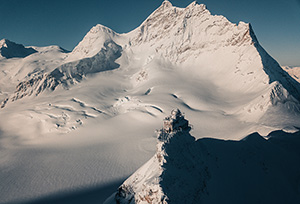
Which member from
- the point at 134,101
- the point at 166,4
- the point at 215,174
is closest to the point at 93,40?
the point at 166,4

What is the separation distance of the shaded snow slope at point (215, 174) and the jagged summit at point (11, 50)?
147025 mm

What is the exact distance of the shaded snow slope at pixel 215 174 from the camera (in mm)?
8562

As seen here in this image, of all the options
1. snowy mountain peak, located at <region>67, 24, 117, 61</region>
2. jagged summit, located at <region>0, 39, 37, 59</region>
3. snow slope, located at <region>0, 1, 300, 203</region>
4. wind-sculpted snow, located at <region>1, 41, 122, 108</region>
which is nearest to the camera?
snow slope, located at <region>0, 1, 300, 203</region>

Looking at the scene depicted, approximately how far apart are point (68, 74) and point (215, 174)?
2543 inches

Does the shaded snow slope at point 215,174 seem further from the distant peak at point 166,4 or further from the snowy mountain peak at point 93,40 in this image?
the distant peak at point 166,4

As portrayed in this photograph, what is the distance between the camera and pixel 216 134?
2839 cm

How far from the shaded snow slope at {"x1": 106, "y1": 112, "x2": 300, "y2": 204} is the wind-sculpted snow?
2285 inches

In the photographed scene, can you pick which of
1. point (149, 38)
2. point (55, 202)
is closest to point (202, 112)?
point (55, 202)

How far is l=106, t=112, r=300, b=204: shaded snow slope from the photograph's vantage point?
8562mm

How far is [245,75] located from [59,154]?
4829 cm

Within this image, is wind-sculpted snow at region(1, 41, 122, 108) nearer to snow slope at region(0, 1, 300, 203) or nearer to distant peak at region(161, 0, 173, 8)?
snow slope at region(0, 1, 300, 203)

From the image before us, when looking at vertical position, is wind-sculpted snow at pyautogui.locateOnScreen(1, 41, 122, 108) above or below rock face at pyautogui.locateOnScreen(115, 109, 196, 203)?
above

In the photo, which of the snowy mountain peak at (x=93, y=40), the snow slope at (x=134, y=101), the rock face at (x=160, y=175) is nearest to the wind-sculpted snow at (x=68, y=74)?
the snow slope at (x=134, y=101)

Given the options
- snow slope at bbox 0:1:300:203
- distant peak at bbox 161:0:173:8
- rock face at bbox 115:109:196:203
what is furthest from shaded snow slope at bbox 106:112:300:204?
distant peak at bbox 161:0:173:8
